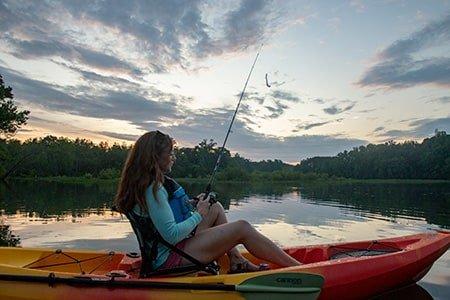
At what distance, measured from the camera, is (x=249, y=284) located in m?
4.00

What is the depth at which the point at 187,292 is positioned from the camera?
3.96m

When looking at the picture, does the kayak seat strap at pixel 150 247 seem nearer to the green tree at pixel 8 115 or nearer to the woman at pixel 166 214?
the woman at pixel 166 214

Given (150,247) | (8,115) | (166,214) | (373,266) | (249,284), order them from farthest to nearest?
1. (8,115)
2. (373,266)
3. (150,247)
4. (249,284)
5. (166,214)

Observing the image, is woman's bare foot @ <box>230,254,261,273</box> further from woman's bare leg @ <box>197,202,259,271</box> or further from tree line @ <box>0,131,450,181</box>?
tree line @ <box>0,131,450,181</box>

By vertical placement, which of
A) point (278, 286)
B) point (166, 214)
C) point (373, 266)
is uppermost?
point (166, 214)

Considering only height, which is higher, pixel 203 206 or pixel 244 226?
pixel 203 206

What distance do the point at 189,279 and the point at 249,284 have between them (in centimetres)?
58

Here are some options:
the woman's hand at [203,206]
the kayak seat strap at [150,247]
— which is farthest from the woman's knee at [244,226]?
the kayak seat strap at [150,247]

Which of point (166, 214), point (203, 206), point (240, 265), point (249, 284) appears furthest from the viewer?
point (240, 265)

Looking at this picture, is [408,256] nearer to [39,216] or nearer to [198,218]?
[198,218]

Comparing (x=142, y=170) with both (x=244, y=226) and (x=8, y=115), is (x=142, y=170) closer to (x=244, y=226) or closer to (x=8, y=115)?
(x=244, y=226)

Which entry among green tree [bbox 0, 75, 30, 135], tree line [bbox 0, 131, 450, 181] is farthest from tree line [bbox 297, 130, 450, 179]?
green tree [bbox 0, 75, 30, 135]

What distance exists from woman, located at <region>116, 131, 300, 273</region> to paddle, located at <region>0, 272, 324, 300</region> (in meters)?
0.27

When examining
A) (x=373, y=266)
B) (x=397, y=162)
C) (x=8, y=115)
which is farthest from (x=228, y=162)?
(x=373, y=266)
